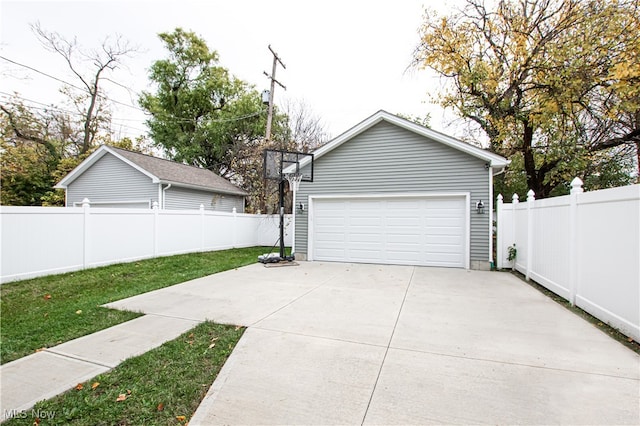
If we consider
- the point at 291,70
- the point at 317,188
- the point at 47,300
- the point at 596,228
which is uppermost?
the point at 291,70

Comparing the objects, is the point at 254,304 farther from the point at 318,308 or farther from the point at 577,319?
the point at 577,319

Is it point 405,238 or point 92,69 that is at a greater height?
point 92,69

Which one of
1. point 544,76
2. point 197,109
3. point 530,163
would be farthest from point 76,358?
point 197,109

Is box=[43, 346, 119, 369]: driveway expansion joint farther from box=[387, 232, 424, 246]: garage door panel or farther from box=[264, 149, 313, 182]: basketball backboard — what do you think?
box=[387, 232, 424, 246]: garage door panel

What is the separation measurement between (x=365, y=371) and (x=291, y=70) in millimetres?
16805

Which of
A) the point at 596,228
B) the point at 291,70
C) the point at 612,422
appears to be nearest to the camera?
the point at 612,422

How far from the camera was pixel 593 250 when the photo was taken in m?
3.91

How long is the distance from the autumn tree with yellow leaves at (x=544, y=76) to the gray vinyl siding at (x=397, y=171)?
3.53 metres

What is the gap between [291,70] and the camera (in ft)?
54.6

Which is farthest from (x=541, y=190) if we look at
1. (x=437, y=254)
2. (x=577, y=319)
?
(x=577, y=319)

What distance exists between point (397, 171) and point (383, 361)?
6.83m

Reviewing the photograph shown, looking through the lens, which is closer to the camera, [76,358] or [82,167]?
[76,358]

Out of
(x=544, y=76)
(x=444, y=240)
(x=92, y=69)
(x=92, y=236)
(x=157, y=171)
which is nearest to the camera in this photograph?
(x=92, y=236)

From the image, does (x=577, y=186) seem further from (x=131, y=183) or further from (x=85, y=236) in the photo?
(x=131, y=183)
